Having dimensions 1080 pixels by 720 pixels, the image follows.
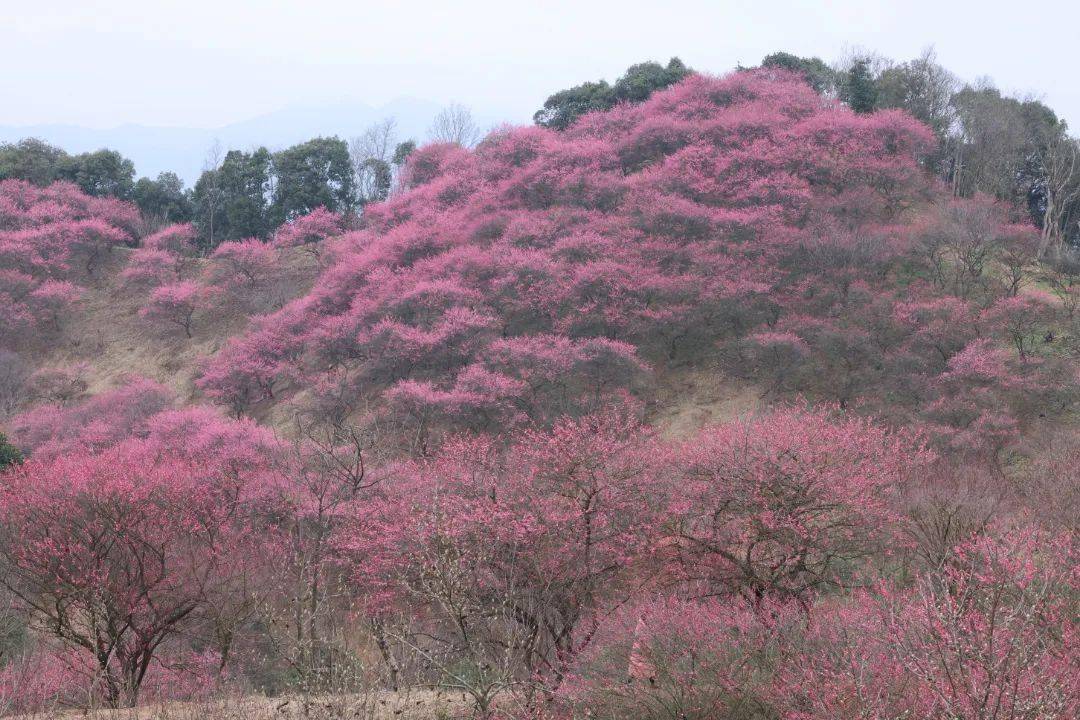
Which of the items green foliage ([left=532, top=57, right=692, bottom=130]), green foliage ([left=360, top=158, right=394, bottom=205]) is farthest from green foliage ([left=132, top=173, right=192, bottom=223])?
green foliage ([left=532, top=57, right=692, bottom=130])

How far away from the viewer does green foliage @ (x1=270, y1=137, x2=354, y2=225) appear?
39.0m

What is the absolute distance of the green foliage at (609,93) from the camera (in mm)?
35094

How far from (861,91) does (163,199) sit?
32.9 meters

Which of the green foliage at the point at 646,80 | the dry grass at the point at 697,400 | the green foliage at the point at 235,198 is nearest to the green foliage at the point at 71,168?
the green foliage at the point at 235,198

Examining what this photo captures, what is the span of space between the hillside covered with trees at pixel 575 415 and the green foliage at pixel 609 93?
161mm

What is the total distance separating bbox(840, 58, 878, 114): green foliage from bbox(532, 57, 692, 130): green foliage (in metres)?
7.30

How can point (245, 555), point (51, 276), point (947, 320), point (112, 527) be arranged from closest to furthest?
point (112, 527), point (245, 555), point (947, 320), point (51, 276)

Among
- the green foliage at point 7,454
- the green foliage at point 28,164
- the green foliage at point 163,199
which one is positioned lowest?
the green foliage at point 7,454

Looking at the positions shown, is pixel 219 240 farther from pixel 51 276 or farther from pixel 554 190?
pixel 554 190

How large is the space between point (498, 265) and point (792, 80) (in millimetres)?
16035

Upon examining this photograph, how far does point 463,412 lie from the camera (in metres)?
20.4

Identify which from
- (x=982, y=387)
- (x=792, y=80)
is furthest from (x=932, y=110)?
(x=982, y=387)

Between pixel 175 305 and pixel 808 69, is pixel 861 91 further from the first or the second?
pixel 175 305

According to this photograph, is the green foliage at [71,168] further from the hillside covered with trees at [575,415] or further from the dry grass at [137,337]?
the dry grass at [137,337]
